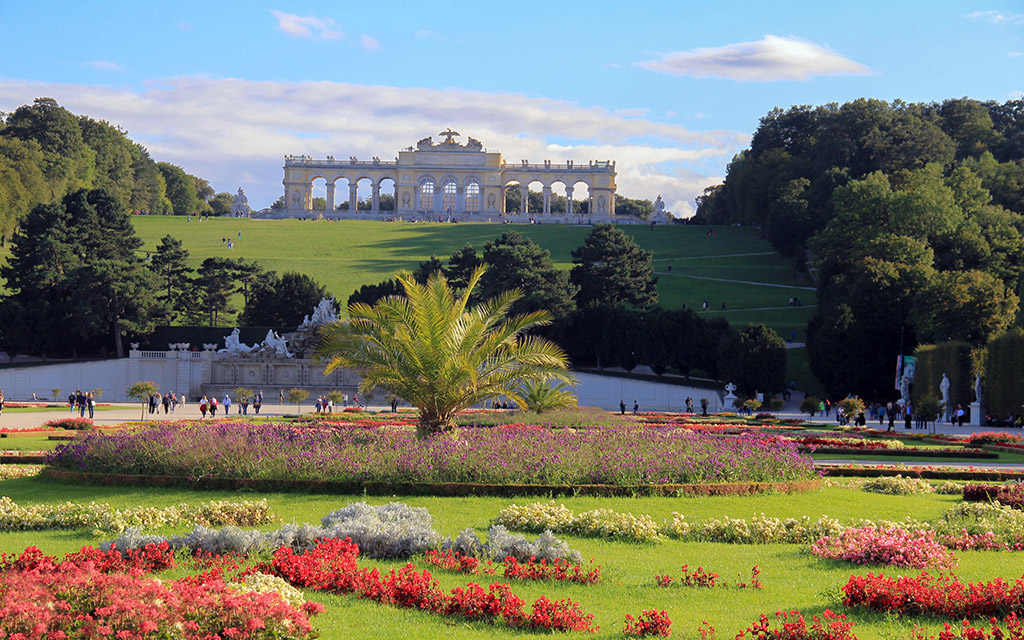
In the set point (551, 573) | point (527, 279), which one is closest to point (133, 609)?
point (551, 573)

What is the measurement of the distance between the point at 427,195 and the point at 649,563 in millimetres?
110235

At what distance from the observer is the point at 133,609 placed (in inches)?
260

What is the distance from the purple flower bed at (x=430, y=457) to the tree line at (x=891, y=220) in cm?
2900

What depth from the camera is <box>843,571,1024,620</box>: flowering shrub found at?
7.86 metres

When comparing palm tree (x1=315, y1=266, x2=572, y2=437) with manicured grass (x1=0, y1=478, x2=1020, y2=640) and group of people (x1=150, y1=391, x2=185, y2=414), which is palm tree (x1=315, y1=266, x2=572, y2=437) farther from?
group of people (x1=150, y1=391, x2=185, y2=414)

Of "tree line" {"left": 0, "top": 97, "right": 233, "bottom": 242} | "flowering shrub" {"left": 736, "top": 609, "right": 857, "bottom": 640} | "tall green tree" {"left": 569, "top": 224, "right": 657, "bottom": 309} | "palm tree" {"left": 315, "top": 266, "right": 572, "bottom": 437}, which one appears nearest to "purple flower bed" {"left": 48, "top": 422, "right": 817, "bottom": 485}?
"palm tree" {"left": 315, "top": 266, "right": 572, "bottom": 437}

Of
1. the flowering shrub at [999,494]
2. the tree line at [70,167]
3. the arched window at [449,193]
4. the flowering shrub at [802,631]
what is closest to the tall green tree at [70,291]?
the tree line at [70,167]

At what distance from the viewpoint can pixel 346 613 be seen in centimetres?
782

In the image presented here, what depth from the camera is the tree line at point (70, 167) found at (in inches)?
2886

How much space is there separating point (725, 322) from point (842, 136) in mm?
32202

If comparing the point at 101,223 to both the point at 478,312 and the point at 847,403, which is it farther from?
the point at 478,312

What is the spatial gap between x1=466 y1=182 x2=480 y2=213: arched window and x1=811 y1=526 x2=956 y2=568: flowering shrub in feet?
354

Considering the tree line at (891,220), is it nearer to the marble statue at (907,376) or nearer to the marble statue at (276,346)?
the marble statue at (907,376)

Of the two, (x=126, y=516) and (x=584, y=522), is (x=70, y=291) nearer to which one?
(x=126, y=516)
